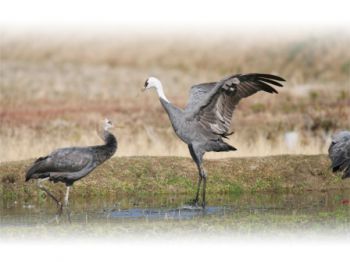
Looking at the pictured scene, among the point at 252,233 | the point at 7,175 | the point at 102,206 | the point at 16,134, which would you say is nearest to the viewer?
the point at 252,233

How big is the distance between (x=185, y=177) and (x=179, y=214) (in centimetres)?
333

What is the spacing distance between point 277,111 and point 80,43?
20367mm

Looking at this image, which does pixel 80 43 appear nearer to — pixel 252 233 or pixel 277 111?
pixel 277 111

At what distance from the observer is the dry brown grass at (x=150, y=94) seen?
70.7 ft

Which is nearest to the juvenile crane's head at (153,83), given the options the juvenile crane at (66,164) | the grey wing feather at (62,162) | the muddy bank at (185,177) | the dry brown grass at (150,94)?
the juvenile crane at (66,164)

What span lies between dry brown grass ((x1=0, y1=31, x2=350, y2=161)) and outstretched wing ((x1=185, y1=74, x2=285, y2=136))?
12.9 ft

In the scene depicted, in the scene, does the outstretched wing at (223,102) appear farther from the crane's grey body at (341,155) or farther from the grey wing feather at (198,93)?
the crane's grey body at (341,155)

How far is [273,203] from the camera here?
549 inches

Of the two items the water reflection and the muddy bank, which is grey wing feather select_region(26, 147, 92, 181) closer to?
the water reflection

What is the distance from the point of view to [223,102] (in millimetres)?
13945

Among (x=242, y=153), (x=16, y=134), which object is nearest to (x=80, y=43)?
(x=16, y=134)

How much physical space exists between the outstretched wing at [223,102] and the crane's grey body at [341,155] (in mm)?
1424

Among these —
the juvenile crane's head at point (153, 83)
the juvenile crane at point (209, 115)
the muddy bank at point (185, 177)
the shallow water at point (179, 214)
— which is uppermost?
the juvenile crane's head at point (153, 83)

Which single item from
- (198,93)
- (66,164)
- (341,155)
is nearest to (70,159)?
(66,164)
